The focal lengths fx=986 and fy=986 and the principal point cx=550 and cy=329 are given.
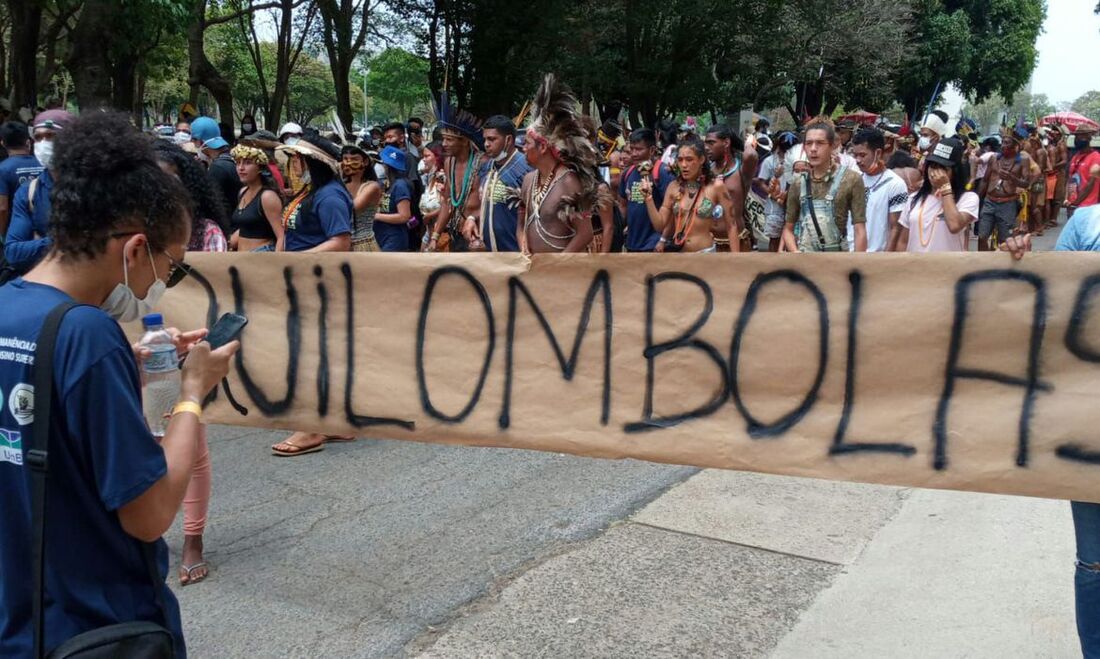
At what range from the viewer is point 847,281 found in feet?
10.1

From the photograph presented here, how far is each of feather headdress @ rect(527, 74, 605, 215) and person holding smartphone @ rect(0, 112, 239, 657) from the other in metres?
3.13

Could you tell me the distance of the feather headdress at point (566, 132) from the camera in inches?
195

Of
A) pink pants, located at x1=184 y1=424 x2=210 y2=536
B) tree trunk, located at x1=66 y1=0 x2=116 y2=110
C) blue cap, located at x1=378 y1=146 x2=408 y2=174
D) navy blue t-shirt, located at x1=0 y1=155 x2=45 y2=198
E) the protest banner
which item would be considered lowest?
pink pants, located at x1=184 y1=424 x2=210 y2=536

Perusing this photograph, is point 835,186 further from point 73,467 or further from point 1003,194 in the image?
point 1003,194

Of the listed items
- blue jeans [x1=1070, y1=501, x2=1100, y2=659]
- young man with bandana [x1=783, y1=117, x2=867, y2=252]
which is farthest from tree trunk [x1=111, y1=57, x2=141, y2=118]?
blue jeans [x1=1070, y1=501, x2=1100, y2=659]

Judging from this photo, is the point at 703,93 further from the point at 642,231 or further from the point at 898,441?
the point at 898,441

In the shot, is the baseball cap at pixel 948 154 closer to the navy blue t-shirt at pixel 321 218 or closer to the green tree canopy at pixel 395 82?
the navy blue t-shirt at pixel 321 218

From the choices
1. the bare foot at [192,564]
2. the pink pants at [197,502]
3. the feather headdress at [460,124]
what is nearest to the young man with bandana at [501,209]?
the feather headdress at [460,124]

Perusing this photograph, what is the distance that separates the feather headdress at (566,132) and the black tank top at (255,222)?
184 cm

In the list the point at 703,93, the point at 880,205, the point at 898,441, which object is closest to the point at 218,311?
the point at 898,441

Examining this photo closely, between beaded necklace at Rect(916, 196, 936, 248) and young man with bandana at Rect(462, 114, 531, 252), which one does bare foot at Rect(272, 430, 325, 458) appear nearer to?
young man with bandana at Rect(462, 114, 531, 252)

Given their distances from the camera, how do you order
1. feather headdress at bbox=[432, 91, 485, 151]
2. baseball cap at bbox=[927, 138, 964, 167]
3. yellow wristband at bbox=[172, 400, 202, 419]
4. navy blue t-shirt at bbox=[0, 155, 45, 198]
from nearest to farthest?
1. yellow wristband at bbox=[172, 400, 202, 419]
2. baseball cap at bbox=[927, 138, 964, 167]
3. feather headdress at bbox=[432, 91, 485, 151]
4. navy blue t-shirt at bbox=[0, 155, 45, 198]

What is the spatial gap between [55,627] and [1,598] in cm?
15

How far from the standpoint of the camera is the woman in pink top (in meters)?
6.48
